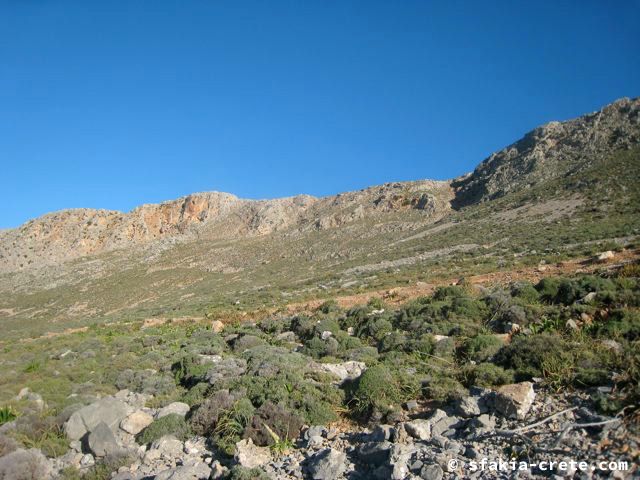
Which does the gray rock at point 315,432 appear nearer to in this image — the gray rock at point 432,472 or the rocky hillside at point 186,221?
the gray rock at point 432,472

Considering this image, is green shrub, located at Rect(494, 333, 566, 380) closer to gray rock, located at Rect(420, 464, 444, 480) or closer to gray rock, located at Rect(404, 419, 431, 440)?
gray rock, located at Rect(404, 419, 431, 440)

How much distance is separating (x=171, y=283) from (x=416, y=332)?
64152 millimetres

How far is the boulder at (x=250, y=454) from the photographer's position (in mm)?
6938

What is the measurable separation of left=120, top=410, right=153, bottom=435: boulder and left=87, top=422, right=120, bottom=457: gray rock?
1.40 ft

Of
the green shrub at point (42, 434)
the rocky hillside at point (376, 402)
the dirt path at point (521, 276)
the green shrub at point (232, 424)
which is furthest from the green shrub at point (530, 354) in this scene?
the dirt path at point (521, 276)

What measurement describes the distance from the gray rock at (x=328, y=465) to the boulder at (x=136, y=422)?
13.7 feet

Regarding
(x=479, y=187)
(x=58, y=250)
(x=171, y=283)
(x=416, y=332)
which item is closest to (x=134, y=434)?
(x=416, y=332)

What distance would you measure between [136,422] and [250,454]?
3.28m

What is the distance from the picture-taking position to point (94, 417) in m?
9.02

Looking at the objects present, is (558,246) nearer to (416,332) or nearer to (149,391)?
(416,332)

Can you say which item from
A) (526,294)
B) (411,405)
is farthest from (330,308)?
(411,405)

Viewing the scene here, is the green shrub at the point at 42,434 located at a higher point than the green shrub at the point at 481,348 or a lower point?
higher

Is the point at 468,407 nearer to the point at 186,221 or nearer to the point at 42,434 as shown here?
the point at 42,434

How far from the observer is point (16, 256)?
95.9 meters
